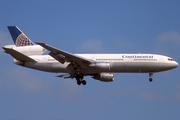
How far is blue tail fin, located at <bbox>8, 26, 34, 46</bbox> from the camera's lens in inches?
2355

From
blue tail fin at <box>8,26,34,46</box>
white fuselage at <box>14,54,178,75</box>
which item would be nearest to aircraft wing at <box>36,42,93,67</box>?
white fuselage at <box>14,54,178,75</box>

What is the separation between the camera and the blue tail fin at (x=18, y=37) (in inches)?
2355

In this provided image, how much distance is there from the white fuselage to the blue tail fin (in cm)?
328

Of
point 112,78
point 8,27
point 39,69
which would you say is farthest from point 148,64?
point 8,27

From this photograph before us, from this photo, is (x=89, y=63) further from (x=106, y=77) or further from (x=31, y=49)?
(x=31, y=49)

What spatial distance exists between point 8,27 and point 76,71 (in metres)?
12.2

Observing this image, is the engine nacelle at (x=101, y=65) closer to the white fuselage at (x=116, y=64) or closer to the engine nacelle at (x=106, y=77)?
the white fuselage at (x=116, y=64)

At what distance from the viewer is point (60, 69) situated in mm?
A: 56469

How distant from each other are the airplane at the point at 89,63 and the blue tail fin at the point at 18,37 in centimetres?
204

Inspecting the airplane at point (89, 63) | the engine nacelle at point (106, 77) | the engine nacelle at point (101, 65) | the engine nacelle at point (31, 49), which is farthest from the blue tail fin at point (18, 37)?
the engine nacelle at point (101, 65)

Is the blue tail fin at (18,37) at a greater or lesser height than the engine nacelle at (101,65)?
greater

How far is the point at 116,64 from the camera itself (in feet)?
181

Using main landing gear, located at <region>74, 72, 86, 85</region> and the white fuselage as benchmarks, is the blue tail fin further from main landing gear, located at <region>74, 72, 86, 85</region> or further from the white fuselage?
main landing gear, located at <region>74, 72, 86, 85</region>

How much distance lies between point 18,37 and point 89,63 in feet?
38.1
